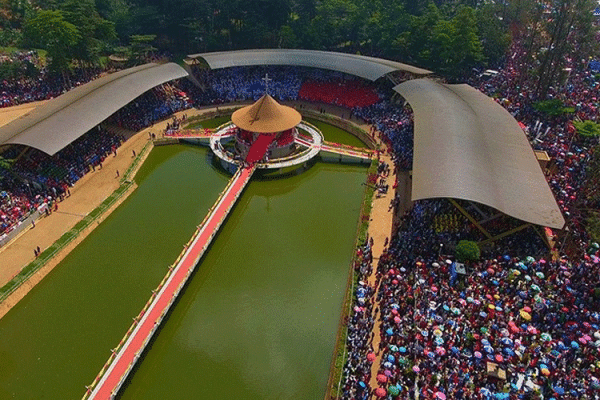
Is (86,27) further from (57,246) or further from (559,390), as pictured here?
(559,390)

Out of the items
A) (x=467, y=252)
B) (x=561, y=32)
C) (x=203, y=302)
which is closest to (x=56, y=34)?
(x=203, y=302)

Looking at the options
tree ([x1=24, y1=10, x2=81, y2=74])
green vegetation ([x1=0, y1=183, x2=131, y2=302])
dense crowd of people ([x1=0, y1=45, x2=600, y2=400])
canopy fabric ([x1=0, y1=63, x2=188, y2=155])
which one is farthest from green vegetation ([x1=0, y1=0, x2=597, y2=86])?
green vegetation ([x1=0, y1=183, x2=131, y2=302])

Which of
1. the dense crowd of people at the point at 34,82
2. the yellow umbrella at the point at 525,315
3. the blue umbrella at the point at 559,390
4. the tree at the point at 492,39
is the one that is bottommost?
the blue umbrella at the point at 559,390

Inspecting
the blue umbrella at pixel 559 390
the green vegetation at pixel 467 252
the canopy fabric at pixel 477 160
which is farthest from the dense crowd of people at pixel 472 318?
the canopy fabric at pixel 477 160

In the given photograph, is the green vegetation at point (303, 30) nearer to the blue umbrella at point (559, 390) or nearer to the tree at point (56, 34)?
the tree at point (56, 34)

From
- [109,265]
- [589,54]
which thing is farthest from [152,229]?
[589,54]
